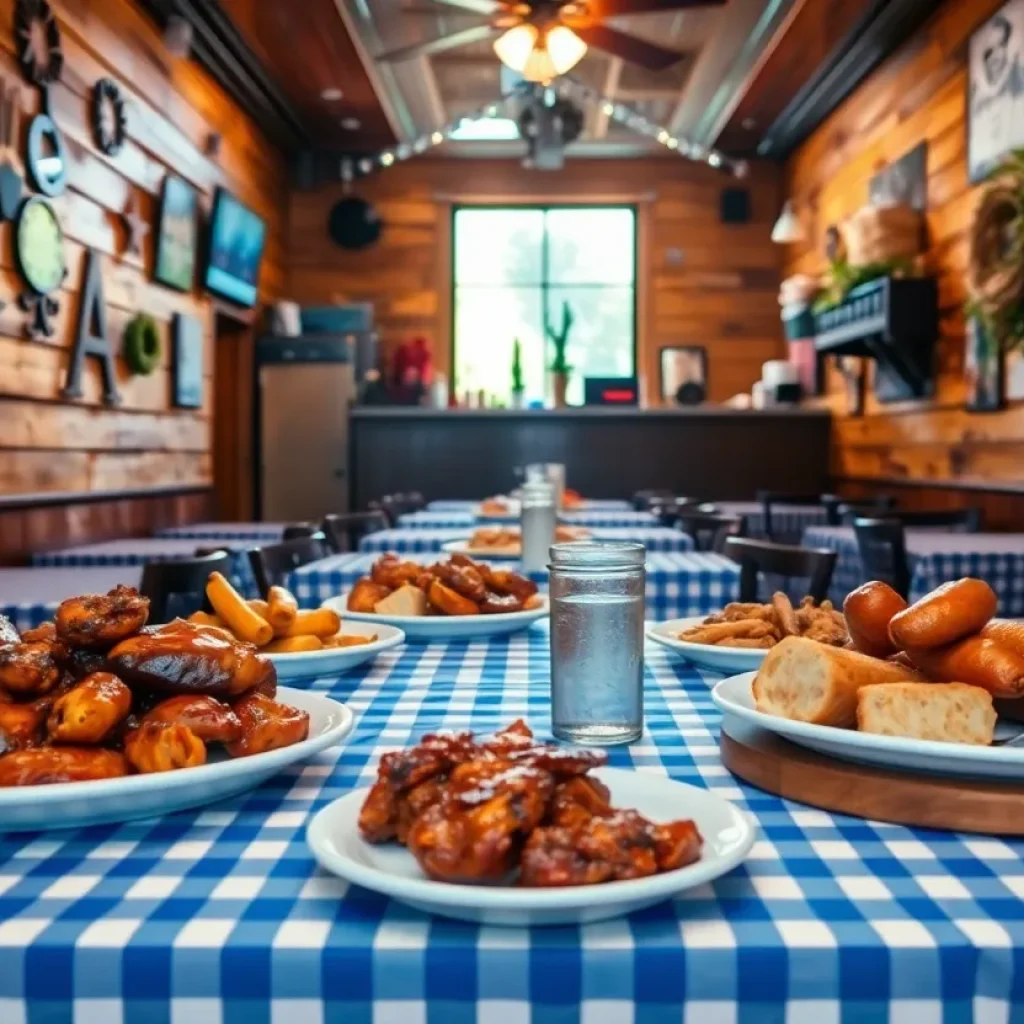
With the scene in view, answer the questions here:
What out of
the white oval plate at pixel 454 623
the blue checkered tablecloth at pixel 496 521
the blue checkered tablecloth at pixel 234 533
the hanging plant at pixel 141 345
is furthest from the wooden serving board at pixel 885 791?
the hanging plant at pixel 141 345

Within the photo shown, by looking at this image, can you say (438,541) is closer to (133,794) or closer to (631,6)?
(133,794)

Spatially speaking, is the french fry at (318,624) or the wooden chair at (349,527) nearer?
the french fry at (318,624)

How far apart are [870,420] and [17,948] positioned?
7.05 metres

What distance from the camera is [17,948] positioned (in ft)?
1.92

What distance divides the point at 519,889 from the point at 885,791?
309 millimetres

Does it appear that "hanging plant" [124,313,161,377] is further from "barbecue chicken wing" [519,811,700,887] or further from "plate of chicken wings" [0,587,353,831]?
"barbecue chicken wing" [519,811,700,887]

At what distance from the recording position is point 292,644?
1325 millimetres

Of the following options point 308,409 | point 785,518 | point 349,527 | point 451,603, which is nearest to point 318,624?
point 451,603

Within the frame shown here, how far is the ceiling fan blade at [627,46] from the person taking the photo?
5.80 meters

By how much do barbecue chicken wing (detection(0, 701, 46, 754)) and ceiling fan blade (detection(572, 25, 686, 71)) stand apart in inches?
217

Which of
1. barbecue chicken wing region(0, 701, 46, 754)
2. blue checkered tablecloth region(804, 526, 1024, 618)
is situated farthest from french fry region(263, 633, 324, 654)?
blue checkered tablecloth region(804, 526, 1024, 618)

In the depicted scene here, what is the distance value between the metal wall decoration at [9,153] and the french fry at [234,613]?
11.3ft

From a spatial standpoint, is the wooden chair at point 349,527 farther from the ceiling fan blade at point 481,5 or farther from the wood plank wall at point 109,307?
the ceiling fan blade at point 481,5

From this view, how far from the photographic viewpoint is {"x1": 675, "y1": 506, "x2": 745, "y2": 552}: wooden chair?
3.60 meters
